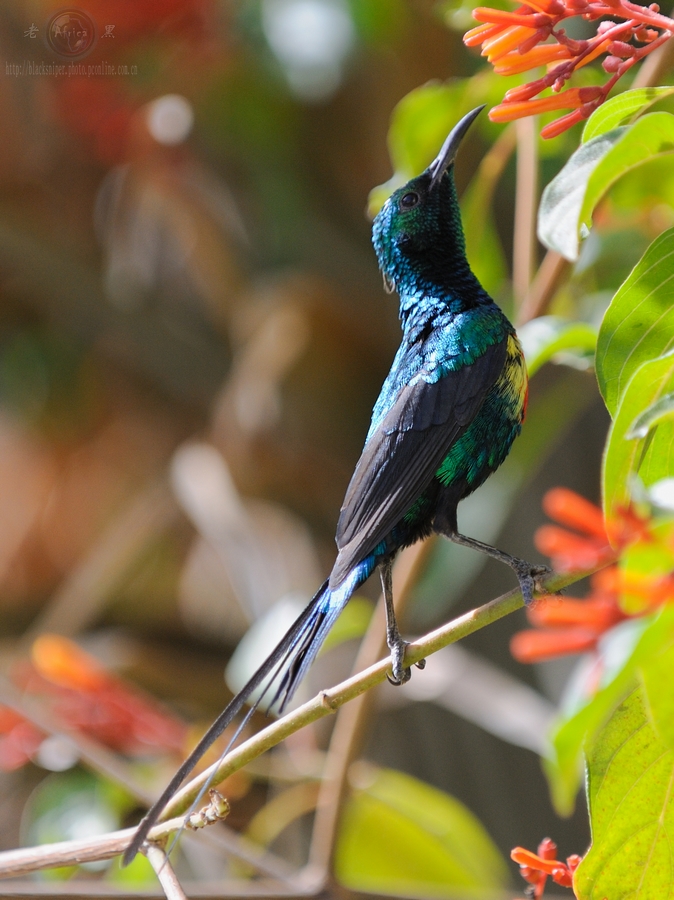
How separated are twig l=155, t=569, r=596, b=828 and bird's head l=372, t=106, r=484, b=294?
87 cm

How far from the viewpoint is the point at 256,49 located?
2930 millimetres

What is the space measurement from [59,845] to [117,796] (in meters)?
1.46

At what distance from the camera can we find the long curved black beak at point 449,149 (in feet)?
5.08

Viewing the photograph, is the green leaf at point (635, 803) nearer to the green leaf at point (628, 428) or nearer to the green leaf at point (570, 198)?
the green leaf at point (628, 428)

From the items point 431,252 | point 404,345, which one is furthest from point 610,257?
point 404,345

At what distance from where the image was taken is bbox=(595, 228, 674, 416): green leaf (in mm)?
961

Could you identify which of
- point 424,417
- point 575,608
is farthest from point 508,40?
point 575,608

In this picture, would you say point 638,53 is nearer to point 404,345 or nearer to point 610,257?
point 404,345

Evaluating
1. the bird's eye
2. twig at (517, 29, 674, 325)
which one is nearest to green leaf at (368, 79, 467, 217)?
the bird's eye

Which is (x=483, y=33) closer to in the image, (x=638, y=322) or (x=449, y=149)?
(x=638, y=322)

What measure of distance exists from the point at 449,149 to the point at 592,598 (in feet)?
3.96

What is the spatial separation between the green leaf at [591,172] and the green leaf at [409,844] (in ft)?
5.10

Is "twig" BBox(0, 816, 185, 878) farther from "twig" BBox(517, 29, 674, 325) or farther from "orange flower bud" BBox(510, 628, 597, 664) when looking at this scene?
"twig" BBox(517, 29, 674, 325)

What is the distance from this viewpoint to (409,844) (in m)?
2.22
